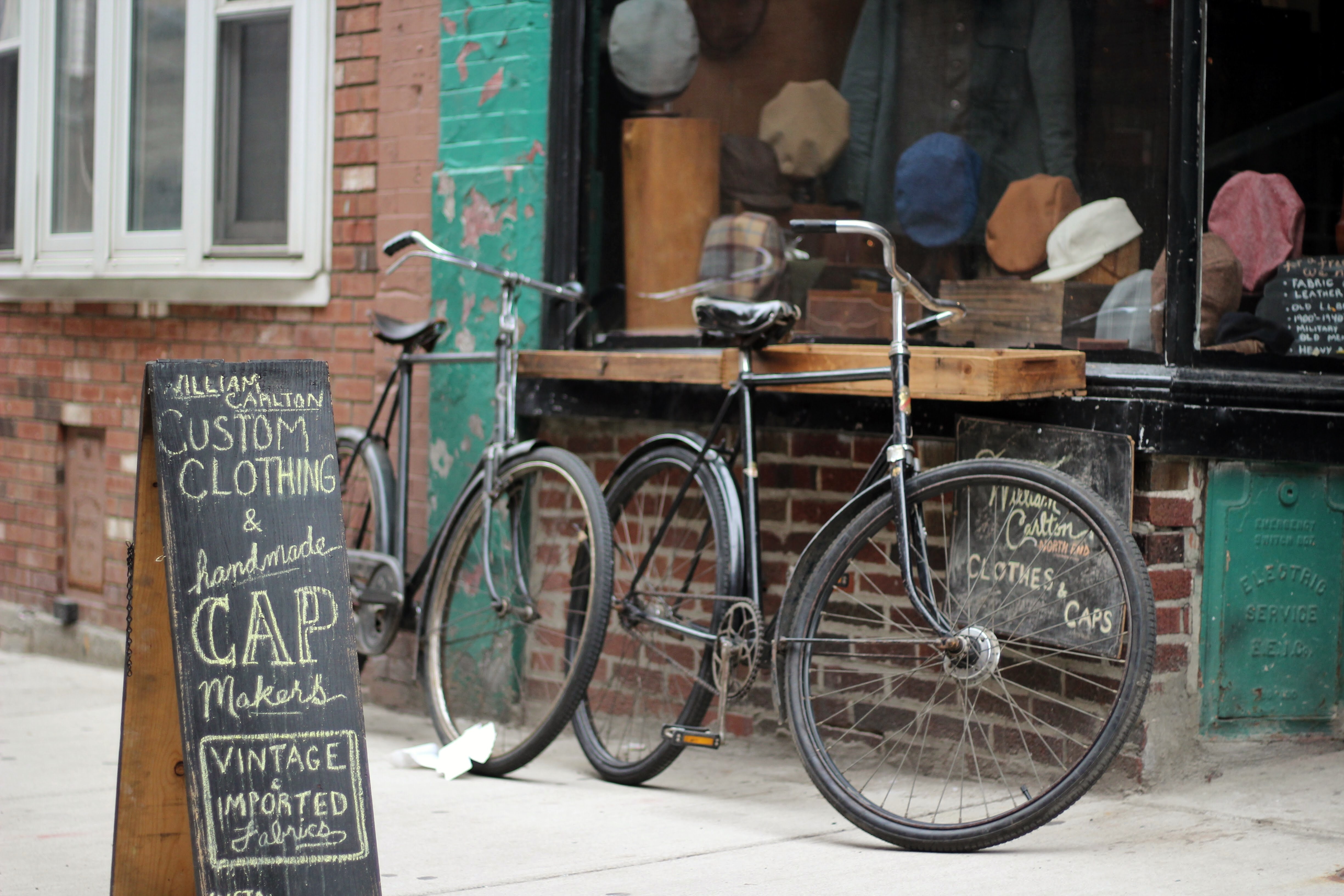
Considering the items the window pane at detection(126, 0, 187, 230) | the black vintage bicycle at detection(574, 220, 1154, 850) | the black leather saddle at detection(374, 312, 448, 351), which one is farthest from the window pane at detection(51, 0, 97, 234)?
the black vintage bicycle at detection(574, 220, 1154, 850)

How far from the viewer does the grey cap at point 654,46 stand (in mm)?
5238

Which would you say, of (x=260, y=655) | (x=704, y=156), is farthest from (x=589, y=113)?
(x=260, y=655)

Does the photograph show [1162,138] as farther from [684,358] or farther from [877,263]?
[684,358]

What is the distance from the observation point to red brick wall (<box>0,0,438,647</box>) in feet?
18.3

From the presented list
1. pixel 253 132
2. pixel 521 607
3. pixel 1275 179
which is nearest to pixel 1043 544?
pixel 1275 179

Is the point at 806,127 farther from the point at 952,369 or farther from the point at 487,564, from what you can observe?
the point at 487,564

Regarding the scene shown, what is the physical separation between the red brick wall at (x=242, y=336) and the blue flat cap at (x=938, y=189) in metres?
1.75

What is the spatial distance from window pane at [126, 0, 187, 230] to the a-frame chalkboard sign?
11.9 ft

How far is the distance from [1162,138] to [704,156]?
162 centimetres

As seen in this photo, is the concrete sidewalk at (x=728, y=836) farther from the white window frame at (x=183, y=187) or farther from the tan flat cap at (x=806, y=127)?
the white window frame at (x=183, y=187)

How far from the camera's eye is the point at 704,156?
205 inches

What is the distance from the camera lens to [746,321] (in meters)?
4.16

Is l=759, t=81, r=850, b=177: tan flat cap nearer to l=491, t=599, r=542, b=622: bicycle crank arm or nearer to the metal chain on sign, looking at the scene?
l=491, t=599, r=542, b=622: bicycle crank arm

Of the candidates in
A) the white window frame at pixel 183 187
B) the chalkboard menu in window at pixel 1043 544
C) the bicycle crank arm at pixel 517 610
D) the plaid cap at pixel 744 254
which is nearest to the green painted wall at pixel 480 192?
the plaid cap at pixel 744 254
